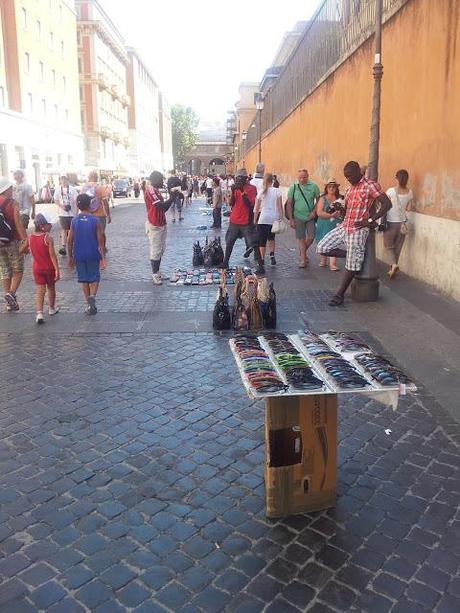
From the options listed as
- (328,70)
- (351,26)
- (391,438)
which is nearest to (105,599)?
(391,438)

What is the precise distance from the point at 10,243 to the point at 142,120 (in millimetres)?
95984

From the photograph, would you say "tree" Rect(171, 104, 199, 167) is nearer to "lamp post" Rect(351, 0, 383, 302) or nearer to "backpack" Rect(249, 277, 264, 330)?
"lamp post" Rect(351, 0, 383, 302)

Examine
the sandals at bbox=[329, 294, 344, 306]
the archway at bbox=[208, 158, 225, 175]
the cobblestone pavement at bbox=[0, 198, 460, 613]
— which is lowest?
the cobblestone pavement at bbox=[0, 198, 460, 613]

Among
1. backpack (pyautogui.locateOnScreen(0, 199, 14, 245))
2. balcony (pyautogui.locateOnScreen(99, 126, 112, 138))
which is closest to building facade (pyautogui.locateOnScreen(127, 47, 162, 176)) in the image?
balcony (pyautogui.locateOnScreen(99, 126, 112, 138))

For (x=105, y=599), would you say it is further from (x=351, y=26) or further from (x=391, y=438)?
(x=351, y=26)

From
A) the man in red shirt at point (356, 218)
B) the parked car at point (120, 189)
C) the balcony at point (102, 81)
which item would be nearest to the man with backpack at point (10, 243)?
the man in red shirt at point (356, 218)

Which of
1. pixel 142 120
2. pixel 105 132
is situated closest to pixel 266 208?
pixel 105 132

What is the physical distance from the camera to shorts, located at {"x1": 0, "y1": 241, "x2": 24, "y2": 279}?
7.71 meters

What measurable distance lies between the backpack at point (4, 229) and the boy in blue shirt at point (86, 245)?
2.43ft

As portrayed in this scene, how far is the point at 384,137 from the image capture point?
11.1 m

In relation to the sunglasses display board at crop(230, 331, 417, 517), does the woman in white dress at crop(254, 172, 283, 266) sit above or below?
above

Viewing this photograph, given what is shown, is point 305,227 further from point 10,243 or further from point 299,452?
point 299,452

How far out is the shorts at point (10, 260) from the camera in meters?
7.71

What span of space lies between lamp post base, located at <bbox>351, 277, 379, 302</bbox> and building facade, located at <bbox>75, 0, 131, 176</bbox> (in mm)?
56671
